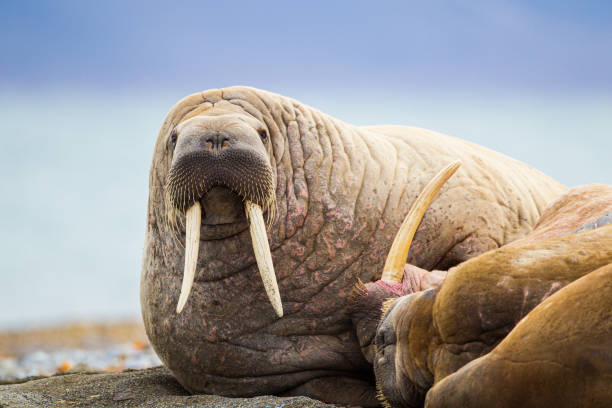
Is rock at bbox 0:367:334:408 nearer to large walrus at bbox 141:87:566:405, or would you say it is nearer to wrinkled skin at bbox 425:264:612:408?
large walrus at bbox 141:87:566:405

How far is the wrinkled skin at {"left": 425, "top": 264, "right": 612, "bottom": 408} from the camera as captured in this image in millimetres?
1992

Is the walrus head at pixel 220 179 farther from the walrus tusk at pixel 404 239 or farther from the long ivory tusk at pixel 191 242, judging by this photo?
the walrus tusk at pixel 404 239

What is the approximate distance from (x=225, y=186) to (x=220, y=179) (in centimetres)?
11

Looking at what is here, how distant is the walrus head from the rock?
64 centimetres

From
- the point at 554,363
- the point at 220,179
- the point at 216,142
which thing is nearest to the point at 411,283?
the point at 220,179

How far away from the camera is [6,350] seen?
11688 millimetres

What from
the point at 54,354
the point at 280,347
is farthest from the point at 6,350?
the point at 280,347

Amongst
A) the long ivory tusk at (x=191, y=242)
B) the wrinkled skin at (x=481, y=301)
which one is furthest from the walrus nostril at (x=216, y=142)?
the wrinkled skin at (x=481, y=301)

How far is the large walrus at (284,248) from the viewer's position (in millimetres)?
4953

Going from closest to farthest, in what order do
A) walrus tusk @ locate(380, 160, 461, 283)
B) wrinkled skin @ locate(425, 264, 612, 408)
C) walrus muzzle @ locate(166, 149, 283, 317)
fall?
wrinkled skin @ locate(425, 264, 612, 408)
walrus tusk @ locate(380, 160, 461, 283)
walrus muzzle @ locate(166, 149, 283, 317)

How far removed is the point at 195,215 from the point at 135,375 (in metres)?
1.96

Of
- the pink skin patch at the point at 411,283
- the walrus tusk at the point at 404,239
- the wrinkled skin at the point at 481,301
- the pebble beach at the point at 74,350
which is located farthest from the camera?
the pebble beach at the point at 74,350

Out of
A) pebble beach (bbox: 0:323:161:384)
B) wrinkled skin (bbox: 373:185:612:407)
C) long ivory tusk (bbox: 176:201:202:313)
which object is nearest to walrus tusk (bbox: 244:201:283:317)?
long ivory tusk (bbox: 176:201:202:313)

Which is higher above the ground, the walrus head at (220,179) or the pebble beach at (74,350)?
the walrus head at (220,179)
